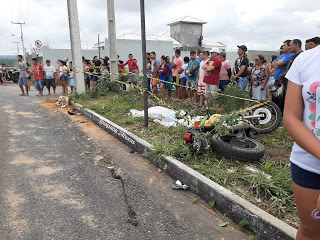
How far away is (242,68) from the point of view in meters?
7.23

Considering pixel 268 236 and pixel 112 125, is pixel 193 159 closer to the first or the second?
pixel 268 236

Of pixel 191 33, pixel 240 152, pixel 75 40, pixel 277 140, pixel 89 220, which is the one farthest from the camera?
pixel 191 33

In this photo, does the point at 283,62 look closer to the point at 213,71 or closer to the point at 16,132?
the point at 213,71

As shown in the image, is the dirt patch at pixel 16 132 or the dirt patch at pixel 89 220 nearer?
the dirt patch at pixel 89 220

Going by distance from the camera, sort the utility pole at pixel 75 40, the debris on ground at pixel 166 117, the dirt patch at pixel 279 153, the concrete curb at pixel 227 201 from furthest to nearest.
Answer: the utility pole at pixel 75 40, the debris on ground at pixel 166 117, the dirt patch at pixel 279 153, the concrete curb at pixel 227 201

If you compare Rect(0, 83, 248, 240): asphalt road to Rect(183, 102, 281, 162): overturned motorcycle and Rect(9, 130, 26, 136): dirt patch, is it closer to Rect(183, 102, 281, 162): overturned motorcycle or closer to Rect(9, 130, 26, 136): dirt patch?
Rect(183, 102, 281, 162): overturned motorcycle

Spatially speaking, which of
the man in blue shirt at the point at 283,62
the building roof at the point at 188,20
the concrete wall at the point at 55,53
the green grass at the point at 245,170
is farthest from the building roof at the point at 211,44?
the green grass at the point at 245,170

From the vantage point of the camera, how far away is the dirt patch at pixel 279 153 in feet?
13.6

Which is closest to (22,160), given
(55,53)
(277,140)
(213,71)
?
(277,140)

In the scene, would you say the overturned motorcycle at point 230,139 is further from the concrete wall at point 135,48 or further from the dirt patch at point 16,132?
the concrete wall at point 135,48

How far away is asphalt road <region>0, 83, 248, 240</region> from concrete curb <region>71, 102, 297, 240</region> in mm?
132

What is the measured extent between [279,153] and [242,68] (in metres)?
3.53

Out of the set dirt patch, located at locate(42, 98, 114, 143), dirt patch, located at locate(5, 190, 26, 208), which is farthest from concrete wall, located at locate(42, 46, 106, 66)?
dirt patch, located at locate(5, 190, 26, 208)

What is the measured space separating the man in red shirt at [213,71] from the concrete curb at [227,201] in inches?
135
